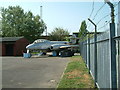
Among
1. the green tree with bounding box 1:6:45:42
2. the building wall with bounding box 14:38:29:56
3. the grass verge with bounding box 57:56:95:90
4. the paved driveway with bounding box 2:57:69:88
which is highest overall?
the green tree with bounding box 1:6:45:42

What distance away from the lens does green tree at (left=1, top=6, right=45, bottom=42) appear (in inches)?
2239

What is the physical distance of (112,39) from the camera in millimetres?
4223

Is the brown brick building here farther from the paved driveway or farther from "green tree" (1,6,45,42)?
the paved driveway

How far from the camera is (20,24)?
5903 cm

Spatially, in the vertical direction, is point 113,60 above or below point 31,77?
above

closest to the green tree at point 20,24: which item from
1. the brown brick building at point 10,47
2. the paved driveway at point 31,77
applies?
the brown brick building at point 10,47

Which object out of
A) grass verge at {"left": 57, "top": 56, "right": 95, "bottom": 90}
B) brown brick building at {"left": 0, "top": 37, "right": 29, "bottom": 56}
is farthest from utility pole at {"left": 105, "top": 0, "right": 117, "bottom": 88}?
brown brick building at {"left": 0, "top": 37, "right": 29, "bottom": 56}

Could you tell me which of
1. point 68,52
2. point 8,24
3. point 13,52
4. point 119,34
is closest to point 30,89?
point 119,34

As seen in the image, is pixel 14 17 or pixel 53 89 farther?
pixel 14 17

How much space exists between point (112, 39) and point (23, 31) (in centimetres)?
5356

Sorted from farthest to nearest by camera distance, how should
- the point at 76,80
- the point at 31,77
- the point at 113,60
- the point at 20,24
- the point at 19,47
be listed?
the point at 20,24
the point at 19,47
the point at 31,77
the point at 76,80
the point at 113,60

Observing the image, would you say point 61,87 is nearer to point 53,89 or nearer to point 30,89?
point 53,89

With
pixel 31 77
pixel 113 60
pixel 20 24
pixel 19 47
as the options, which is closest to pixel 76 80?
pixel 31 77

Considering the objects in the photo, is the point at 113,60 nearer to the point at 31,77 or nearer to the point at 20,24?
the point at 31,77
